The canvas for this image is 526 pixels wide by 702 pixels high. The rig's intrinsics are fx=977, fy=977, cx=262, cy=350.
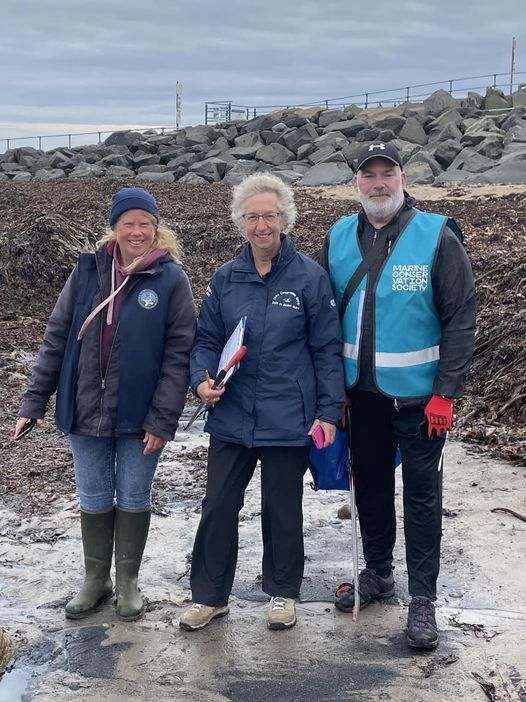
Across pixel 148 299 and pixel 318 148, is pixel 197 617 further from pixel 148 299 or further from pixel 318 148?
pixel 318 148

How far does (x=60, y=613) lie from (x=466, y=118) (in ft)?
117

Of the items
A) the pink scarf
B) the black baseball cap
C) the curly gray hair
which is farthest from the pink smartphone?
the black baseball cap

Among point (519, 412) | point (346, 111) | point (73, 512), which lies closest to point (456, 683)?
point (73, 512)

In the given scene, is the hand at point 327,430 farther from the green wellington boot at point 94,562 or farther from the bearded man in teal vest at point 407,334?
the green wellington boot at point 94,562

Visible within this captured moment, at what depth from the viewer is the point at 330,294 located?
14.2 feet

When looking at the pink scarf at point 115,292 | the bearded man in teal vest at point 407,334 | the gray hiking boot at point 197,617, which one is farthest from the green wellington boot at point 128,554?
the bearded man in teal vest at point 407,334

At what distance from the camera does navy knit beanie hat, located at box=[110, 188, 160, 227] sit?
434 cm

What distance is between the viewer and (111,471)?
4.59m

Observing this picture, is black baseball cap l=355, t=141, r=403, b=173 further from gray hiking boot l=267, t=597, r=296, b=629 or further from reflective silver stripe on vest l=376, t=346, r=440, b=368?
gray hiking boot l=267, t=597, r=296, b=629

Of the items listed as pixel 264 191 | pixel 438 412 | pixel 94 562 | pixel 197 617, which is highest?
pixel 264 191

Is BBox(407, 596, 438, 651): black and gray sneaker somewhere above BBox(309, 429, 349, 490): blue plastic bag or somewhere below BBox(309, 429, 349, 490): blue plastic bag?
below

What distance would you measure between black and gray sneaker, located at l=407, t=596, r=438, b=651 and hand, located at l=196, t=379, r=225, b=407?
4.24 ft

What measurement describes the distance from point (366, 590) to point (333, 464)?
0.64 metres

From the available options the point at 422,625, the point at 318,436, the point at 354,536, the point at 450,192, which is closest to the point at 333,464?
the point at 354,536
